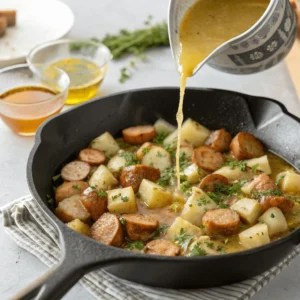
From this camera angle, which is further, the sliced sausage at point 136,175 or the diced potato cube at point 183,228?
the sliced sausage at point 136,175

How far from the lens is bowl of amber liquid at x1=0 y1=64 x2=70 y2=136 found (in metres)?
3.22

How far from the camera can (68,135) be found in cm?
295

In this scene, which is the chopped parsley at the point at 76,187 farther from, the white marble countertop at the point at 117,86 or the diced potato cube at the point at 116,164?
the white marble countertop at the point at 117,86

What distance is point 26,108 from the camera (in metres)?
3.21

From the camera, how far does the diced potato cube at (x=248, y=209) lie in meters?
2.50

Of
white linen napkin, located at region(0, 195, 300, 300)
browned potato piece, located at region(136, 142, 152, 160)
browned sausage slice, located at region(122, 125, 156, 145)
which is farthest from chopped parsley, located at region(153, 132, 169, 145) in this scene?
white linen napkin, located at region(0, 195, 300, 300)

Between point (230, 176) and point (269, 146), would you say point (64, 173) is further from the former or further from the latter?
point (269, 146)

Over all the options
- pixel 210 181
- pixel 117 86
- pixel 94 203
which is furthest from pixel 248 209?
pixel 117 86

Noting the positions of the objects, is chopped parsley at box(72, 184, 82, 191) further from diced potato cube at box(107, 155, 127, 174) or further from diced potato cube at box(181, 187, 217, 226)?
diced potato cube at box(181, 187, 217, 226)


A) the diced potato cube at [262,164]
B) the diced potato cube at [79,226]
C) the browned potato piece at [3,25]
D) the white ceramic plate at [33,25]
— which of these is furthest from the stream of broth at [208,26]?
the browned potato piece at [3,25]

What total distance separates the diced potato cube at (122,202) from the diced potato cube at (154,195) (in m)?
0.07

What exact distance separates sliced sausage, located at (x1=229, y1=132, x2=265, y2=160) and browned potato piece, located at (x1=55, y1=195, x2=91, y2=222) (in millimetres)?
770

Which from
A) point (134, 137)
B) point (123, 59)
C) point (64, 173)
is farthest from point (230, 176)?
point (123, 59)

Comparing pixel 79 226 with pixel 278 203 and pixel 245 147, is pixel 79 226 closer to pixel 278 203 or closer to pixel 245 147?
pixel 278 203
